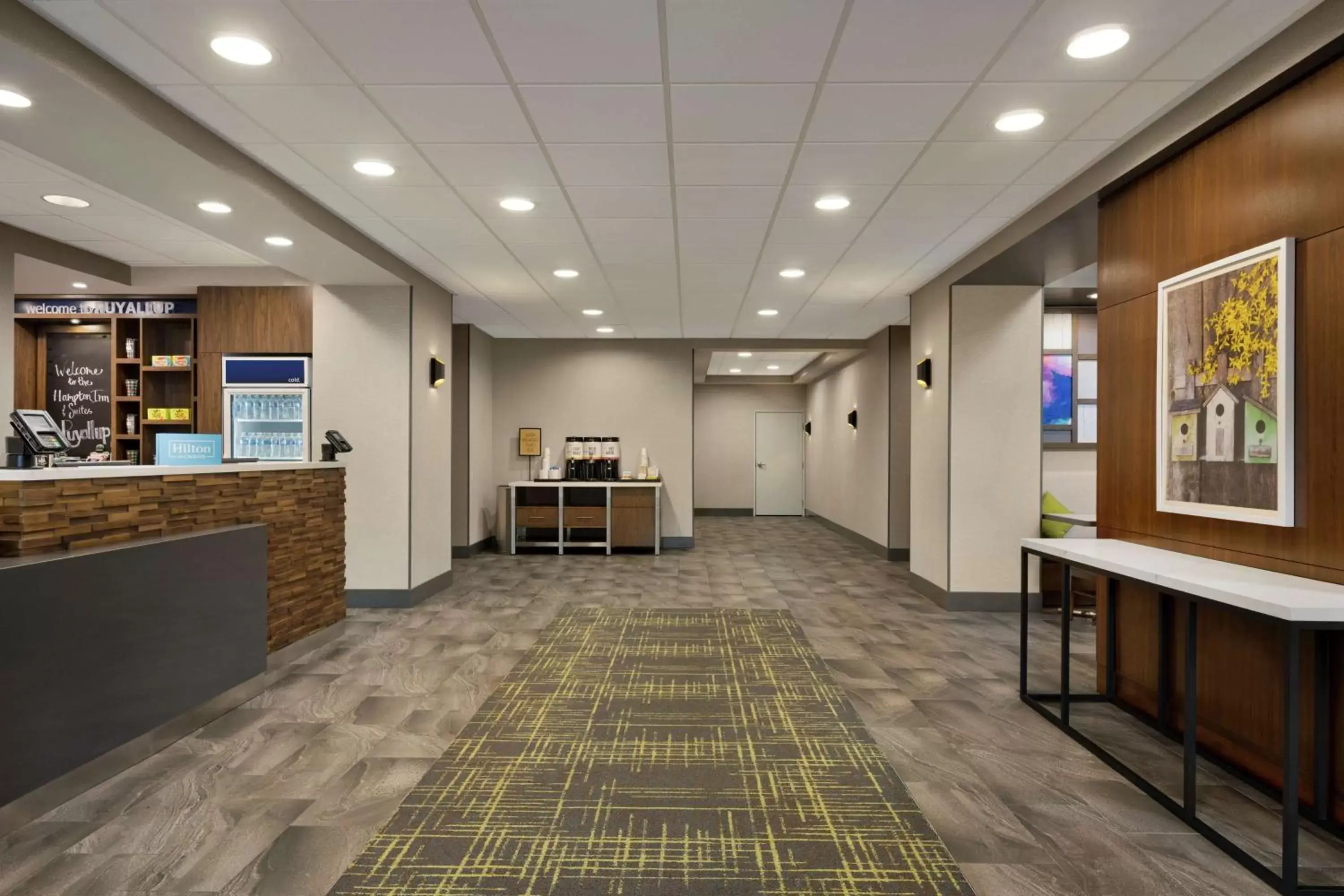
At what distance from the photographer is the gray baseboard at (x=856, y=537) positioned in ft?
30.8

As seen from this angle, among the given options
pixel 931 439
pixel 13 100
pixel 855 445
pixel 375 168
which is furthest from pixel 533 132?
pixel 855 445

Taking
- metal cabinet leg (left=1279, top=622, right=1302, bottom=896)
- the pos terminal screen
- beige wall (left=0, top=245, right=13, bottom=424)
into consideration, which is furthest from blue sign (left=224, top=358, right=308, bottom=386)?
metal cabinet leg (left=1279, top=622, right=1302, bottom=896)

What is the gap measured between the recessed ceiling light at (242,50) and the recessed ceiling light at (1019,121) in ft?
10.1

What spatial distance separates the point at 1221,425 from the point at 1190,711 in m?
1.24

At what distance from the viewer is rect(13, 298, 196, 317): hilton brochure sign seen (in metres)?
7.14

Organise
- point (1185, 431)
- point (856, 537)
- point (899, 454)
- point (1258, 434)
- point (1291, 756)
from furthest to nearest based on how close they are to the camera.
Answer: point (856, 537)
point (899, 454)
point (1185, 431)
point (1258, 434)
point (1291, 756)

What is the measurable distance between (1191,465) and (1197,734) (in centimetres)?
124

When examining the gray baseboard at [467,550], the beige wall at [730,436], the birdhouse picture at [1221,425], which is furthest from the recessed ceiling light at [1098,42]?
the beige wall at [730,436]

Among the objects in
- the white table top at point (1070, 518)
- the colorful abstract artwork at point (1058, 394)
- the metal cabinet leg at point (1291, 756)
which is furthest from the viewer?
the colorful abstract artwork at point (1058, 394)

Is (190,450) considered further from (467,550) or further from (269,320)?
(467,550)

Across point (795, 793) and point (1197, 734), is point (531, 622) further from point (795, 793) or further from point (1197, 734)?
point (1197, 734)

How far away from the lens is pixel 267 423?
6559 mm

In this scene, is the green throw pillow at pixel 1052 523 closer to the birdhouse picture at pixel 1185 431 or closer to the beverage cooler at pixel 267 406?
the birdhouse picture at pixel 1185 431

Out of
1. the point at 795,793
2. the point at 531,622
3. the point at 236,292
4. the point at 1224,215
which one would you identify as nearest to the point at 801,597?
the point at 531,622
